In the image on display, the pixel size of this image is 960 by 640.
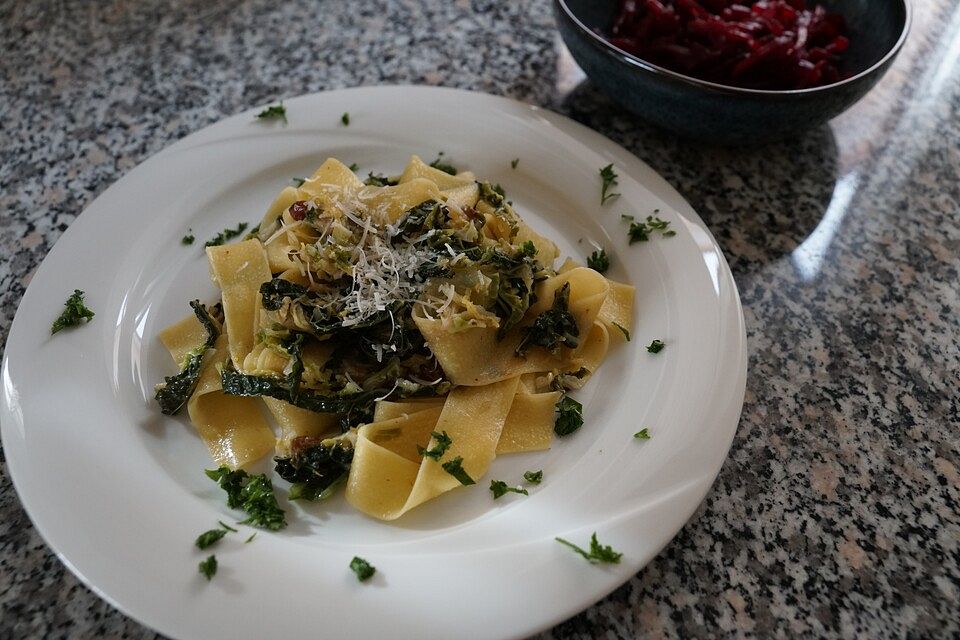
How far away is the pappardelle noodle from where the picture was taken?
89.0 inches

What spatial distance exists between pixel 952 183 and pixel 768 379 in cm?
157

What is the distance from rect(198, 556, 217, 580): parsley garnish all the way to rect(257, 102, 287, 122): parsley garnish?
76.2 inches

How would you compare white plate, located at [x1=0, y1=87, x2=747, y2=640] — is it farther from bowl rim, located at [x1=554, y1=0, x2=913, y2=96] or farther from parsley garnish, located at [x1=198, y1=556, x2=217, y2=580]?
bowl rim, located at [x1=554, y1=0, x2=913, y2=96]

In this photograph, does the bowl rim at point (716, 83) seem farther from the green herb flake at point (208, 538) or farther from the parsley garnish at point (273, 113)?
the green herb flake at point (208, 538)

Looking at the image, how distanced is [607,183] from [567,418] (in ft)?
3.45

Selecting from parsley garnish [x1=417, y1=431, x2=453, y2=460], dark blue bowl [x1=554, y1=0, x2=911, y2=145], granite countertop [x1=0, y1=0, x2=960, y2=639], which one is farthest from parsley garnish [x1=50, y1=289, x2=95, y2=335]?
dark blue bowl [x1=554, y1=0, x2=911, y2=145]

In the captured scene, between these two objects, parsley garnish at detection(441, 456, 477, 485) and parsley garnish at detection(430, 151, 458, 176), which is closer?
parsley garnish at detection(441, 456, 477, 485)

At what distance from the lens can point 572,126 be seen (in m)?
3.10

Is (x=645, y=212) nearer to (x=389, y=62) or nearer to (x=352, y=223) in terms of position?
(x=352, y=223)

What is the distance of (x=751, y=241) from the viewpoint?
3039mm

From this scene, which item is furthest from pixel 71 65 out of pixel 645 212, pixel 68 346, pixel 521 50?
pixel 645 212

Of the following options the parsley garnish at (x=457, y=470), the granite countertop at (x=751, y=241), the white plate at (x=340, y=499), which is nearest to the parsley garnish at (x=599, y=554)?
the white plate at (x=340, y=499)

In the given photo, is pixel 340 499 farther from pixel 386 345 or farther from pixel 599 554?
pixel 599 554

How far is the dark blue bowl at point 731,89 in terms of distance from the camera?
281 centimetres
